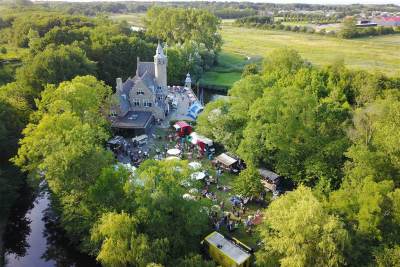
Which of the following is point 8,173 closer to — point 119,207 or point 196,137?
point 119,207

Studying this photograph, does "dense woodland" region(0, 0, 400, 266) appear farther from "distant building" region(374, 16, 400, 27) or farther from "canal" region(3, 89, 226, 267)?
"distant building" region(374, 16, 400, 27)

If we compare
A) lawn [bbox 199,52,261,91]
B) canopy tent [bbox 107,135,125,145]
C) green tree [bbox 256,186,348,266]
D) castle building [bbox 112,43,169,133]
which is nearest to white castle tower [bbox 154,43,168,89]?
castle building [bbox 112,43,169,133]

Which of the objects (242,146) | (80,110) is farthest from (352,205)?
(80,110)

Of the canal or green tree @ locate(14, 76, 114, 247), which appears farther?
the canal

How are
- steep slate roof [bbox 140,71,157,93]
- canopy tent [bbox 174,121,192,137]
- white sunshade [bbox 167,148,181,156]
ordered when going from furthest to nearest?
steep slate roof [bbox 140,71,157,93]
canopy tent [bbox 174,121,192,137]
white sunshade [bbox 167,148,181,156]

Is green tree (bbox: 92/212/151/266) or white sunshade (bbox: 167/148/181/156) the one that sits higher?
green tree (bbox: 92/212/151/266)

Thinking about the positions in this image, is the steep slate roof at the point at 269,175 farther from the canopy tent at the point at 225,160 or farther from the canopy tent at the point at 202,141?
the canopy tent at the point at 202,141

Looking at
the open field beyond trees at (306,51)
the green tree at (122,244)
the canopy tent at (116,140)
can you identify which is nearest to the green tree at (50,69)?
the canopy tent at (116,140)
